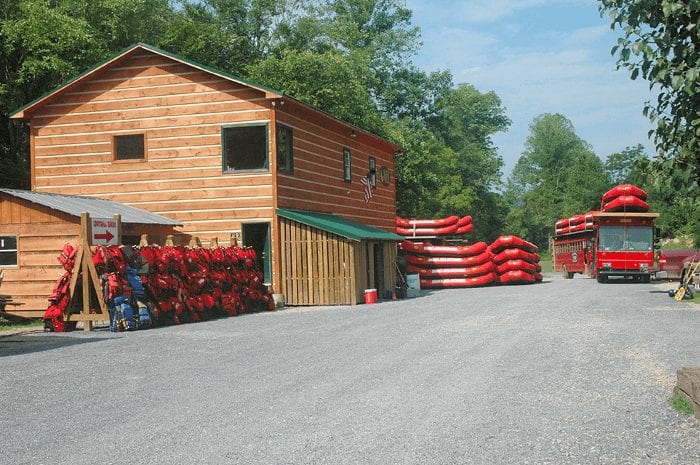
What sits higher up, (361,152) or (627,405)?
(361,152)

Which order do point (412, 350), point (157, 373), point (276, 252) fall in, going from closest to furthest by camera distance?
point (157, 373) → point (412, 350) → point (276, 252)

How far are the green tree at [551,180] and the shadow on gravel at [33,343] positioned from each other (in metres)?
76.1

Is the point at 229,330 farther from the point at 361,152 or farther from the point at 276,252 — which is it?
the point at 361,152

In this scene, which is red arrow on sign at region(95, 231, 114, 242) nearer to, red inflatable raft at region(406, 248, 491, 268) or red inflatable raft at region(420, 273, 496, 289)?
red inflatable raft at region(406, 248, 491, 268)

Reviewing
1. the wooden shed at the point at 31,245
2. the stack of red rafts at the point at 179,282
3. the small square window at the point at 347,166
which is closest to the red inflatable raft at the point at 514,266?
the small square window at the point at 347,166

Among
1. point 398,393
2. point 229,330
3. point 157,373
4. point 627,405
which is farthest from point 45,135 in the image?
point 627,405

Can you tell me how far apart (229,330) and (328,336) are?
9.17 ft

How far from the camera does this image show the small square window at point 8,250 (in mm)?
19906

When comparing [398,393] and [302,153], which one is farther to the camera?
[302,153]

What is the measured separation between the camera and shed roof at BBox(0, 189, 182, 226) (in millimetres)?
19750

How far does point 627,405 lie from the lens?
7.92 meters

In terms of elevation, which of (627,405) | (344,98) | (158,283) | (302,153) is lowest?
(627,405)

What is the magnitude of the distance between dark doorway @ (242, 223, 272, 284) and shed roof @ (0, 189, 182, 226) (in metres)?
2.12

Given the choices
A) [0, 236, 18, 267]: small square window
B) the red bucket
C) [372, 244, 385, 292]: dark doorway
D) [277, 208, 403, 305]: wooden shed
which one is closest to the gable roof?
[277, 208, 403, 305]: wooden shed
